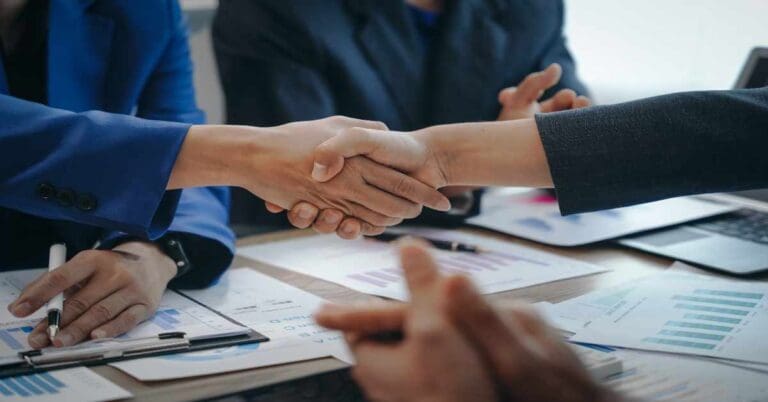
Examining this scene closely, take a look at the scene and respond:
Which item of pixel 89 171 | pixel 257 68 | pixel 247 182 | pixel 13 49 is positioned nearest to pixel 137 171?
pixel 89 171

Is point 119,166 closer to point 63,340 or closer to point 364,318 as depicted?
point 63,340

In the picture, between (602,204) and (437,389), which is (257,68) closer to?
(602,204)

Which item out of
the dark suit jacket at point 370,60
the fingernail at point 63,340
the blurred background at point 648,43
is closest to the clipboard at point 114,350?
the fingernail at point 63,340

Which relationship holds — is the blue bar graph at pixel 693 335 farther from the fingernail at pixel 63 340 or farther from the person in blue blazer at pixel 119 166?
the fingernail at pixel 63 340

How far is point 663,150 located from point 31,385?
2.67ft

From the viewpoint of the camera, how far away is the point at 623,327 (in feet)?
3.35

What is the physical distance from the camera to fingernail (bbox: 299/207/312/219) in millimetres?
1320

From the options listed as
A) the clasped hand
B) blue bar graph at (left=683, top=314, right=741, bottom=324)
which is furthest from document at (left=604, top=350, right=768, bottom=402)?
the clasped hand

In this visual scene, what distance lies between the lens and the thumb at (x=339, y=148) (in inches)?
49.4

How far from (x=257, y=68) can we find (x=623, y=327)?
1.01 meters

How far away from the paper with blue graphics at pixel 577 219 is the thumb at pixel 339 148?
363mm

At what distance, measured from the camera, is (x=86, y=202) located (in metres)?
1.10

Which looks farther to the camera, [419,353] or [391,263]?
[391,263]

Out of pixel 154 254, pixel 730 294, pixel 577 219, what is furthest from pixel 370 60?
pixel 730 294
